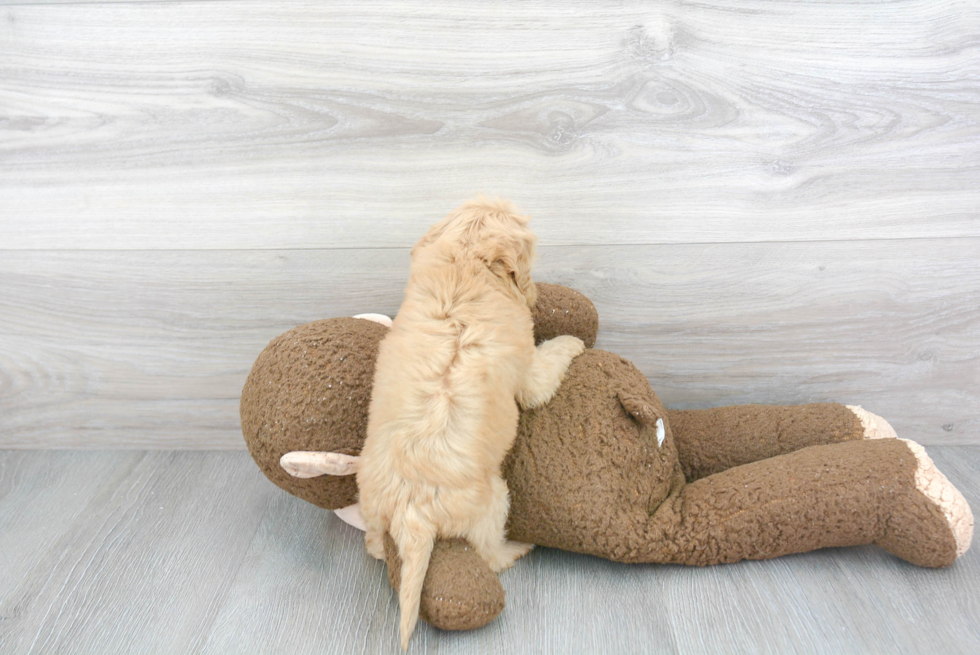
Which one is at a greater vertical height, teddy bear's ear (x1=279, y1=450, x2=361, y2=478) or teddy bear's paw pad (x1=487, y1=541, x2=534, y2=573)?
teddy bear's ear (x1=279, y1=450, x2=361, y2=478)

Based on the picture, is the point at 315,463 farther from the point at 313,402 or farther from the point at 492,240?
the point at 492,240

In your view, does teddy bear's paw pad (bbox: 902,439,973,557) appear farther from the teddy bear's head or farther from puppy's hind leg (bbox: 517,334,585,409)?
the teddy bear's head

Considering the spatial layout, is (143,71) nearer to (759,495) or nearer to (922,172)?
(759,495)

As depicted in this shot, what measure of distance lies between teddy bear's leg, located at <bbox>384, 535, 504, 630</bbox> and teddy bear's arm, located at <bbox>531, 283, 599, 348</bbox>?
0.36m

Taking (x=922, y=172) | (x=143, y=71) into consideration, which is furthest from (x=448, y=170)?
(x=922, y=172)

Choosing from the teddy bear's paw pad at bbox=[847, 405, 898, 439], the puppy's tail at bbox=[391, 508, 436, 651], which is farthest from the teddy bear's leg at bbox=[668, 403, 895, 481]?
the puppy's tail at bbox=[391, 508, 436, 651]

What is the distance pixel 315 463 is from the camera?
0.92m

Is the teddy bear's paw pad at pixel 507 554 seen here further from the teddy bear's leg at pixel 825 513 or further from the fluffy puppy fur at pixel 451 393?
the teddy bear's leg at pixel 825 513

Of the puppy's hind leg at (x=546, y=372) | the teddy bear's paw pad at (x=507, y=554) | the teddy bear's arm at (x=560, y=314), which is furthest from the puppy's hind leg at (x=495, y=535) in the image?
the teddy bear's arm at (x=560, y=314)

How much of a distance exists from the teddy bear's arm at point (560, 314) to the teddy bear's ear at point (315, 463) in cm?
34

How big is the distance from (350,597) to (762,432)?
68 centimetres

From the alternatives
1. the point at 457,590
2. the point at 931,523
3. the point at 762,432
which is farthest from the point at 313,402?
the point at 931,523

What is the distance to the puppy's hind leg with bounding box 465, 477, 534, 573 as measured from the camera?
2.94 feet

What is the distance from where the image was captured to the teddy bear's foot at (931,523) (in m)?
0.89
